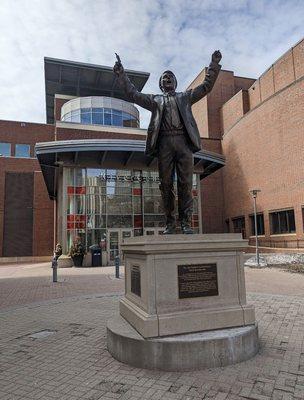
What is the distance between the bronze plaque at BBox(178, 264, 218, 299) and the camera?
486 centimetres

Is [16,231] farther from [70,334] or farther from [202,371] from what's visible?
[202,371]

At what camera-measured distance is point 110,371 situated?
14.6 feet

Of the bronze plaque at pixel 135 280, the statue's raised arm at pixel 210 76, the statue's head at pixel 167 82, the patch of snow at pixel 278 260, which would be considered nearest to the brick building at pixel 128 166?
the patch of snow at pixel 278 260

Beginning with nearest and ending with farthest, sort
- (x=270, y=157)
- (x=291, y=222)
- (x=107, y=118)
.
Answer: (x=291, y=222), (x=270, y=157), (x=107, y=118)

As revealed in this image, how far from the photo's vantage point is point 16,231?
36031mm

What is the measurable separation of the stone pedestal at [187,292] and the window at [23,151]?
36.7 meters

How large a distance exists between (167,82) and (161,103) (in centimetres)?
38

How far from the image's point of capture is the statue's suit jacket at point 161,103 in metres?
5.73

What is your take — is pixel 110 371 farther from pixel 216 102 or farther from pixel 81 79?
pixel 81 79

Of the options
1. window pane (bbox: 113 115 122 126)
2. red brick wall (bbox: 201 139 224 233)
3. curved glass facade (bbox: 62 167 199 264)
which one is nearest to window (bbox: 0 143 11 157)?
window pane (bbox: 113 115 122 126)

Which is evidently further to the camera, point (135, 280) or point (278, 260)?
point (278, 260)

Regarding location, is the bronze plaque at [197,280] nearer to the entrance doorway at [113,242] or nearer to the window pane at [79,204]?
the entrance doorway at [113,242]

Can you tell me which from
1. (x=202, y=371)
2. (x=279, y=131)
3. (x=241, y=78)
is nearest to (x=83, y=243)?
(x=279, y=131)

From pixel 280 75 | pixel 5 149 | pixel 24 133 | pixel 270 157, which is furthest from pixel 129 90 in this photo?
pixel 24 133
